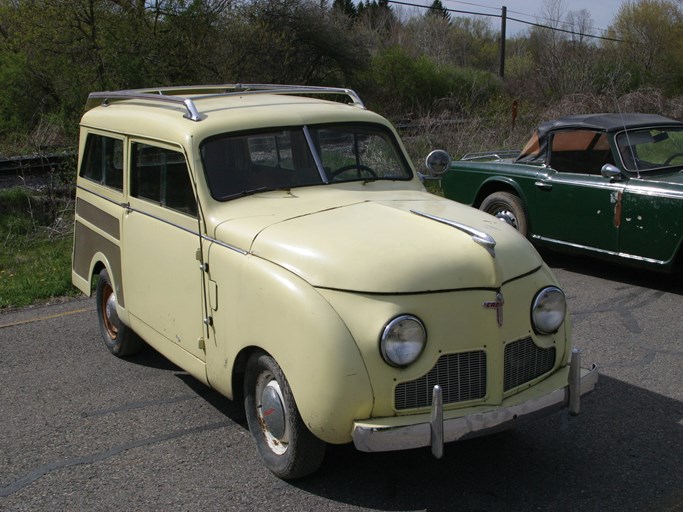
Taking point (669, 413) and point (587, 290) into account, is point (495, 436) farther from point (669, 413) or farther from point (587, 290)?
point (587, 290)

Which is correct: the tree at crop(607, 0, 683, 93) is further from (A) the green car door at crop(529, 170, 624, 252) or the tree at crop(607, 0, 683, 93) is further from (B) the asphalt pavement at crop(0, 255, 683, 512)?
(B) the asphalt pavement at crop(0, 255, 683, 512)

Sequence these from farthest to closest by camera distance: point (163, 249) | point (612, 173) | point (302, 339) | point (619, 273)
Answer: point (619, 273) → point (612, 173) → point (163, 249) → point (302, 339)

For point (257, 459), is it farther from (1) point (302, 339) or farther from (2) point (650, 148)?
(2) point (650, 148)

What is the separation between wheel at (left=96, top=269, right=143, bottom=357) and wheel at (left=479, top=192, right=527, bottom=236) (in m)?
4.21

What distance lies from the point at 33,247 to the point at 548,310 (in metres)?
8.40

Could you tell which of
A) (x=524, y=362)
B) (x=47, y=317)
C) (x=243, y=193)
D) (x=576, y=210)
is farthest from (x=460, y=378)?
(x=47, y=317)

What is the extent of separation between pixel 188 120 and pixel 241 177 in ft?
1.61

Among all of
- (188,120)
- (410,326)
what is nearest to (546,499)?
(410,326)

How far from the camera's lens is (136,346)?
18.7 ft

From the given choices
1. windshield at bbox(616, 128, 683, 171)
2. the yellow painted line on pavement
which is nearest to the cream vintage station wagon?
the yellow painted line on pavement

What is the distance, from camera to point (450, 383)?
11.6 feet

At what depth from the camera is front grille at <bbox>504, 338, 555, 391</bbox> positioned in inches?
145

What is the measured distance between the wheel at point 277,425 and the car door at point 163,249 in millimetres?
532

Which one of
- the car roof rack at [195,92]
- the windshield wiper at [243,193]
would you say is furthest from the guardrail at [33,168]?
the windshield wiper at [243,193]
